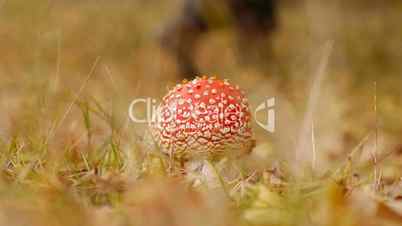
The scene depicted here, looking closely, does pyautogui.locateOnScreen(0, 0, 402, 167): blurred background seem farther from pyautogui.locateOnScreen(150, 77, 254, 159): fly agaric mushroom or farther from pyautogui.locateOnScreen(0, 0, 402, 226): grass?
pyautogui.locateOnScreen(150, 77, 254, 159): fly agaric mushroom

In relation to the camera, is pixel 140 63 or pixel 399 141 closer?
pixel 399 141

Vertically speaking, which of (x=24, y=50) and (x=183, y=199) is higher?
(x=24, y=50)

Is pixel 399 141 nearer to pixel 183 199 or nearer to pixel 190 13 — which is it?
pixel 190 13

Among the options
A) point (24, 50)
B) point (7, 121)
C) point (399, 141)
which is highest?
point (24, 50)

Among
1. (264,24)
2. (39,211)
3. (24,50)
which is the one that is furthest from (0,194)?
(264,24)

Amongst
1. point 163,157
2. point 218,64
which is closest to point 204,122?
point 163,157

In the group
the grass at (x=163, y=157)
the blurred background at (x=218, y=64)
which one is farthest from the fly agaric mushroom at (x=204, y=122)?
the blurred background at (x=218, y=64)

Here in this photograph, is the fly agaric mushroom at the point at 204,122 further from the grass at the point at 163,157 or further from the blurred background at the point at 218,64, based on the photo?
the blurred background at the point at 218,64
